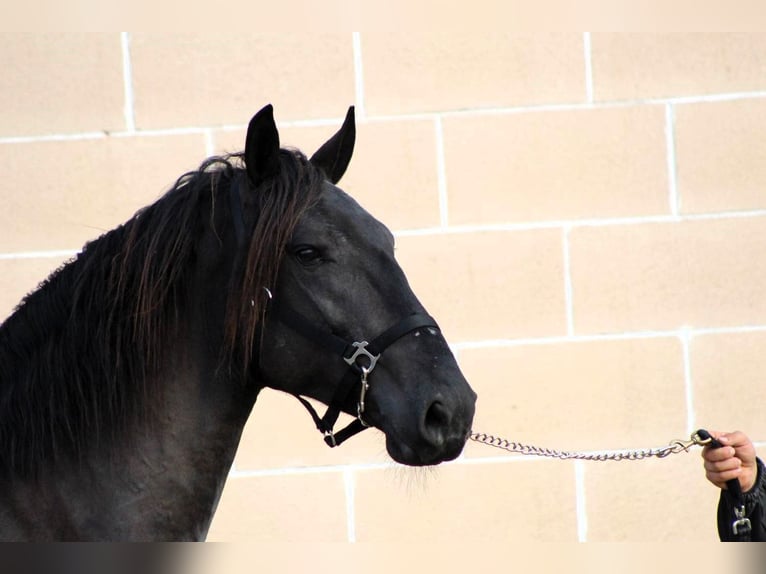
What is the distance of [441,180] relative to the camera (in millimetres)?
3549

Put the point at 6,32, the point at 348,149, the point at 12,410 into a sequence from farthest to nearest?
the point at 6,32 < the point at 348,149 < the point at 12,410

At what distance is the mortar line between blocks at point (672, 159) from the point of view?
3.61 m

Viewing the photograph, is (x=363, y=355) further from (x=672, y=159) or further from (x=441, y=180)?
(x=672, y=159)

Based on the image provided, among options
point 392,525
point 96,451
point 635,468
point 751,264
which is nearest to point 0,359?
point 96,451

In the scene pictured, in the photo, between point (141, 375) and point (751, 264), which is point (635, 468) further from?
point (141, 375)

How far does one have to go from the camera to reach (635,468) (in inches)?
140

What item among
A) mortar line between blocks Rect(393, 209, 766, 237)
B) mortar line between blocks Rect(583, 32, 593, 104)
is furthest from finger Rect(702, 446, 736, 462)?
mortar line between blocks Rect(583, 32, 593, 104)

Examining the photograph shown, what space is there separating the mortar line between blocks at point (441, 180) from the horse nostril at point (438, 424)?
1.83 meters

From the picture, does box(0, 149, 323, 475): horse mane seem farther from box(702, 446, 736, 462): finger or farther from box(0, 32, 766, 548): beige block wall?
box(0, 32, 766, 548): beige block wall

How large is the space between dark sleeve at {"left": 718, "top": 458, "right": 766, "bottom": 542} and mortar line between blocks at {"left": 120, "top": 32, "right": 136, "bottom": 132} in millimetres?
2481

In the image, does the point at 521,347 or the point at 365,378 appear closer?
the point at 365,378

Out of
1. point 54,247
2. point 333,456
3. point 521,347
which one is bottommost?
point 333,456

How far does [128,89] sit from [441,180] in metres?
1.23

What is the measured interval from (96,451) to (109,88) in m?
2.06
